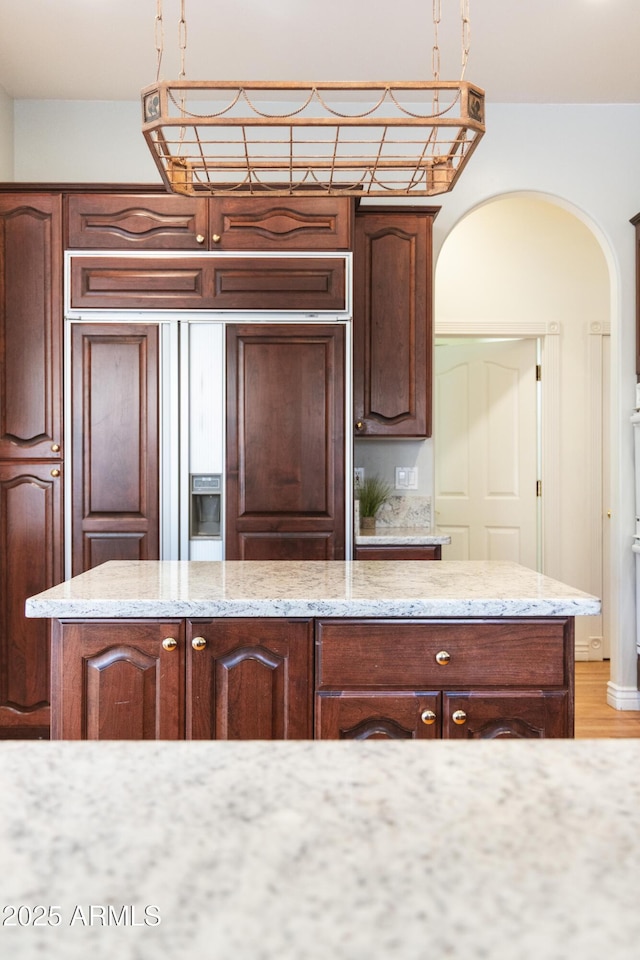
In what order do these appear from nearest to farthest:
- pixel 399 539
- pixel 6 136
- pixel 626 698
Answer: pixel 399 539 < pixel 6 136 < pixel 626 698

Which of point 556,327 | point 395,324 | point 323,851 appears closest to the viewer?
point 323,851

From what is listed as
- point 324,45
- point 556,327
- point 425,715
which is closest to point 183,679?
point 425,715

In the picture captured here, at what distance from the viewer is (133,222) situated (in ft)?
10.9

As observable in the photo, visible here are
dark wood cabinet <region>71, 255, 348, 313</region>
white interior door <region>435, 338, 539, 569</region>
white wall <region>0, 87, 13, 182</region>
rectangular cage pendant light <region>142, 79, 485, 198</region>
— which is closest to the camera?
rectangular cage pendant light <region>142, 79, 485, 198</region>

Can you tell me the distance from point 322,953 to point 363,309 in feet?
11.1

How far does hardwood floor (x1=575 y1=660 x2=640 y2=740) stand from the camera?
3572 millimetres

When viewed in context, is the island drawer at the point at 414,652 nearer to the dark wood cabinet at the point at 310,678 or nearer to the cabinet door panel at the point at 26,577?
the dark wood cabinet at the point at 310,678

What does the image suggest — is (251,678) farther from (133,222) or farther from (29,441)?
(133,222)

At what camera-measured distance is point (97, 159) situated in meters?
3.86

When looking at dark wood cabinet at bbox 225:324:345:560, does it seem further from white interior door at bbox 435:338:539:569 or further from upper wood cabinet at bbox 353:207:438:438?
white interior door at bbox 435:338:539:569

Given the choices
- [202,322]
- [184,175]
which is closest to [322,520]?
[202,322]

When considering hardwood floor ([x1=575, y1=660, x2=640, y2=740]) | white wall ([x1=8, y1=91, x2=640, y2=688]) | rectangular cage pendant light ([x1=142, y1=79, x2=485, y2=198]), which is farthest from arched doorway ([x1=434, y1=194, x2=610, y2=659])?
rectangular cage pendant light ([x1=142, y1=79, x2=485, y2=198])

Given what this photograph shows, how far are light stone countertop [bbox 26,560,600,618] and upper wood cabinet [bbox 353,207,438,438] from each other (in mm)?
1541

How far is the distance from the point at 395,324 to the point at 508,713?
87.5 inches
